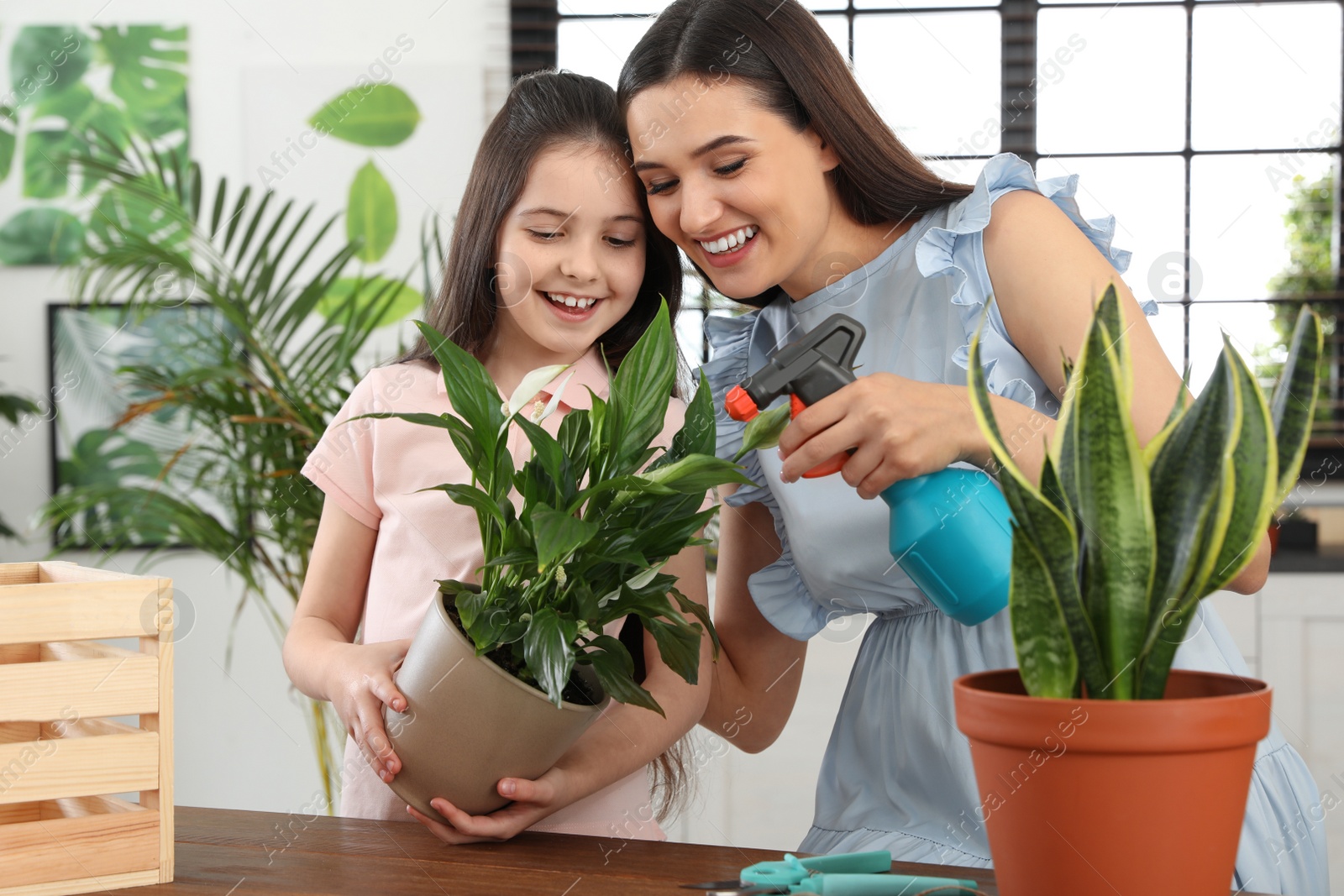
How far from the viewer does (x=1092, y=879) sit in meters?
0.44

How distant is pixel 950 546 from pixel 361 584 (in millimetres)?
611

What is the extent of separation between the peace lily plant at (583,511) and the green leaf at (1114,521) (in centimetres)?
19

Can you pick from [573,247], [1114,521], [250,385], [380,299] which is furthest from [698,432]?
[380,299]

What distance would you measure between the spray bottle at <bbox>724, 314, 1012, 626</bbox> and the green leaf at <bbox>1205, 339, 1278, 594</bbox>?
0.54ft

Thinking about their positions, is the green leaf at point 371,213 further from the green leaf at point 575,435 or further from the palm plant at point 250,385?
the green leaf at point 575,435

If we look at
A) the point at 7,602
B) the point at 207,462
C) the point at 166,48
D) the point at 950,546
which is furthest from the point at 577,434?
the point at 166,48

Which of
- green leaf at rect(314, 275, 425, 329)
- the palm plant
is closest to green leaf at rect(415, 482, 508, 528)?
the palm plant

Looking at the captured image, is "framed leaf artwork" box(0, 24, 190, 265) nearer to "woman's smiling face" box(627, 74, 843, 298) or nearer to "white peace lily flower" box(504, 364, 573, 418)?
"woman's smiling face" box(627, 74, 843, 298)

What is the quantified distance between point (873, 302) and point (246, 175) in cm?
198

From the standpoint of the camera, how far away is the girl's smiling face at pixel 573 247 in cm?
96

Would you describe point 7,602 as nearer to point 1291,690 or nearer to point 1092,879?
point 1092,879

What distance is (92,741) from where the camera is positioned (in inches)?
24.1

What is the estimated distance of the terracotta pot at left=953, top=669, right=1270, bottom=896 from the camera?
1.40 ft

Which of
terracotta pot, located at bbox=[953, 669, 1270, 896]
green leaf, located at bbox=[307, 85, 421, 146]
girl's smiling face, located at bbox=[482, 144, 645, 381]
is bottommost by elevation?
terracotta pot, located at bbox=[953, 669, 1270, 896]
